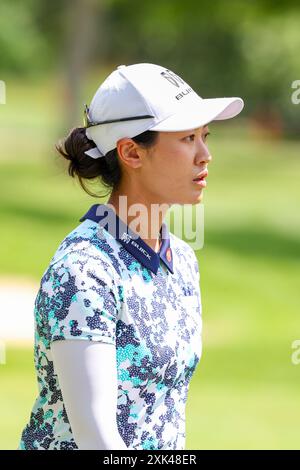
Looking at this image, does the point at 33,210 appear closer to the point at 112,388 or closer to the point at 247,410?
the point at 247,410

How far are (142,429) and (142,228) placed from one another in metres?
0.55

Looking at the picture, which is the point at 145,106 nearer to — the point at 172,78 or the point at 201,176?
the point at 172,78

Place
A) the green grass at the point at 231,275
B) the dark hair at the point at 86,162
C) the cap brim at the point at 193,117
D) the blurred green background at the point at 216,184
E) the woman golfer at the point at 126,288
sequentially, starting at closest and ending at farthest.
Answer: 1. the woman golfer at the point at 126,288
2. the cap brim at the point at 193,117
3. the dark hair at the point at 86,162
4. the green grass at the point at 231,275
5. the blurred green background at the point at 216,184

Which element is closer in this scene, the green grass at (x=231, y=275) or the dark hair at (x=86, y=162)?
the dark hair at (x=86, y=162)

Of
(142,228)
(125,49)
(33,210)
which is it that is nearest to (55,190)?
(33,210)

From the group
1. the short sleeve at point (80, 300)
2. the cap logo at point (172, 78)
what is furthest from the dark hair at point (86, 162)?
the short sleeve at point (80, 300)

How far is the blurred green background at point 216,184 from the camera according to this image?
10438 millimetres

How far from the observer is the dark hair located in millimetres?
3113

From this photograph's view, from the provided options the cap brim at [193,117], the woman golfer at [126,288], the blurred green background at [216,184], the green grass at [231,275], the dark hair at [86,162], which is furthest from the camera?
the blurred green background at [216,184]

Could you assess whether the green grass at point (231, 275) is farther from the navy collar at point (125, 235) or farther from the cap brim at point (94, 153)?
the navy collar at point (125, 235)

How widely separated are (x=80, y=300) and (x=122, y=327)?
0.16m

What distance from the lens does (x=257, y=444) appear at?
8820 mm

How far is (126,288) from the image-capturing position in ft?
9.50

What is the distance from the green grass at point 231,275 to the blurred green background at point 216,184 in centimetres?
3
